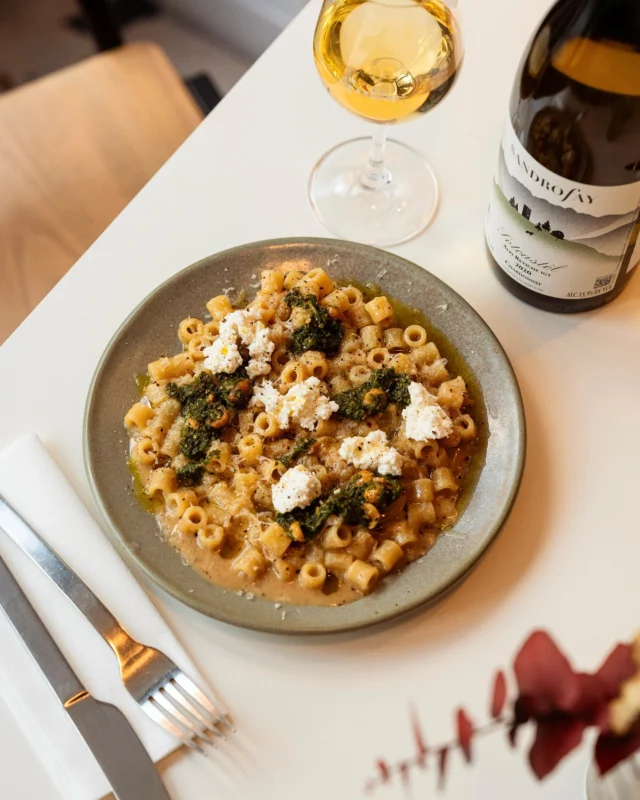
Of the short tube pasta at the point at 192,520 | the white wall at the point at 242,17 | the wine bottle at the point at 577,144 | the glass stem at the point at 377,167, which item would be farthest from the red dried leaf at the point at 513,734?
the white wall at the point at 242,17

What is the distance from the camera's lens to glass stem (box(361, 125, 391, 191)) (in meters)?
1.23

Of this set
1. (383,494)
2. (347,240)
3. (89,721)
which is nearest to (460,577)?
(383,494)

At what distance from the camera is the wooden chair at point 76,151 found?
153cm

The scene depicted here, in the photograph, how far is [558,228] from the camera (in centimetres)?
98

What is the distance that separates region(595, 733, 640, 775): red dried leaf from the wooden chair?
131 centimetres

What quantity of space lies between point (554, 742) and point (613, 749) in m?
0.03

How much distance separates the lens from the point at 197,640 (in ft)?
3.12

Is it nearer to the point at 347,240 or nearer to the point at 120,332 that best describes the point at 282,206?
the point at 347,240

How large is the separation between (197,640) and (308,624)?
0.15m

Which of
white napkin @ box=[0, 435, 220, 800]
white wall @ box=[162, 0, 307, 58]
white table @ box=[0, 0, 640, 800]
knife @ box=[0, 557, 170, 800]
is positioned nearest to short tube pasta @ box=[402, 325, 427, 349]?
white table @ box=[0, 0, 640, 800]

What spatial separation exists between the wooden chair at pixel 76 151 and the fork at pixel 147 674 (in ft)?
2.26

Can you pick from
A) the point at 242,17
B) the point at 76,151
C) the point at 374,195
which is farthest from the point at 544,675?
the point at 242,17

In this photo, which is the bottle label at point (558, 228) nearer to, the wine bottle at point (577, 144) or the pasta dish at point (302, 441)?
the wine bottle at point (577, 144)

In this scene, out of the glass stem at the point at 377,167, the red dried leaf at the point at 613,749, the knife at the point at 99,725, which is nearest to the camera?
the red dried leaf at the point at 613,749
